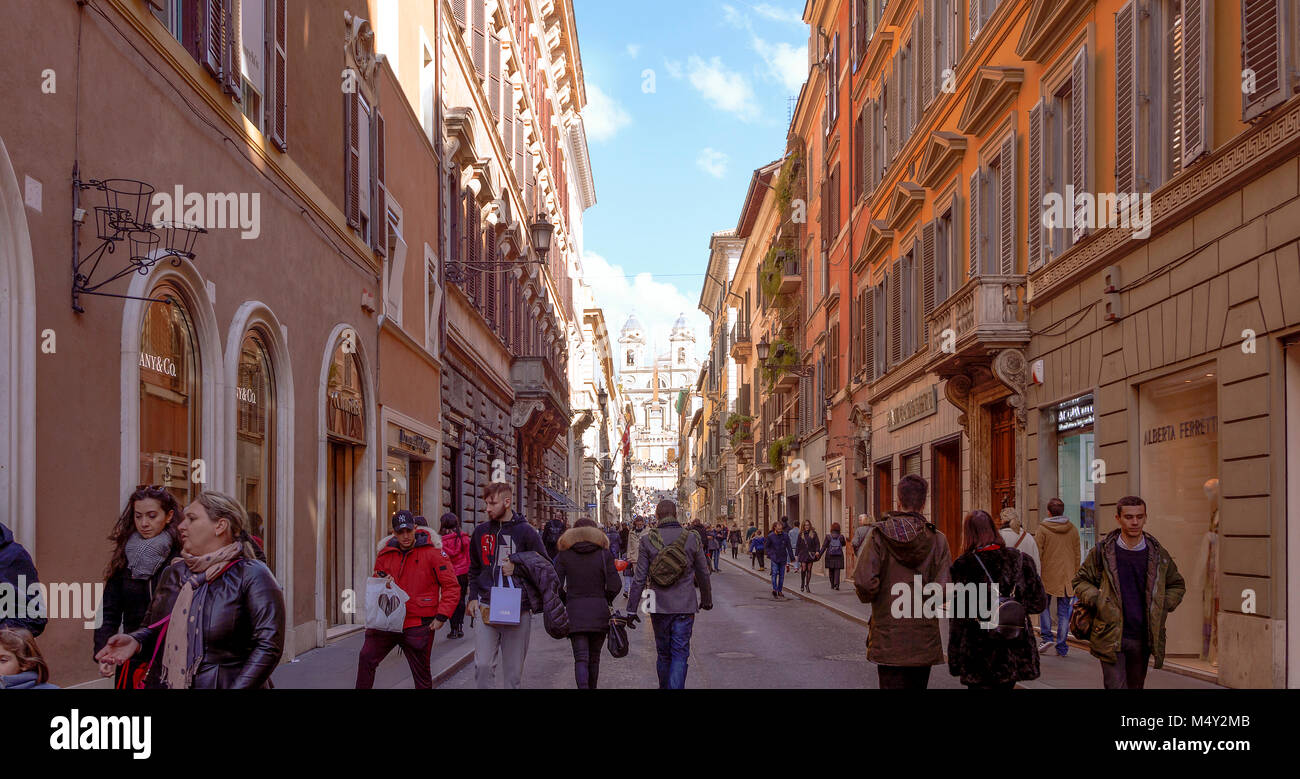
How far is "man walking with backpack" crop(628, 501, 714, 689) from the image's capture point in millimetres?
10094

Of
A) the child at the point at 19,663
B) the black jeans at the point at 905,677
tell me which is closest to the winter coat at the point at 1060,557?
the black jeans at the point at 905,677

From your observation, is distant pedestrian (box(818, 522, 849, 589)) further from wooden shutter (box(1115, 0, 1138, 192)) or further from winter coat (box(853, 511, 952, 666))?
winter coat (box(853, 511, 952, 666))

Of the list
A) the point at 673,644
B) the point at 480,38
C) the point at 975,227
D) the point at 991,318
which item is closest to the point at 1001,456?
the point at 991,318

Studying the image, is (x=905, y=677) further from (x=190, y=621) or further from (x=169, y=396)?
(x=169, y=396)

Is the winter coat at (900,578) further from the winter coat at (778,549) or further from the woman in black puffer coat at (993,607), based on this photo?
the winter coat at (778,549)

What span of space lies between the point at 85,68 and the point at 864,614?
1479 centimetres

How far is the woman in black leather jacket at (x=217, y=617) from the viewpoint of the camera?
195 inches

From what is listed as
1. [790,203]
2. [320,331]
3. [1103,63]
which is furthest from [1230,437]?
[790,203]

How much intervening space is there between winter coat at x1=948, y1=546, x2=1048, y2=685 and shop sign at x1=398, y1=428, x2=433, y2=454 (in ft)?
44.5

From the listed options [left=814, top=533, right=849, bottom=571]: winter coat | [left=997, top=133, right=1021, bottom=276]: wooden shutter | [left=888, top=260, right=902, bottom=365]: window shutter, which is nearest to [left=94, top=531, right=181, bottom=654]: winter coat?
[left=997, top=133, right=1021, bottom=276]: wooden shutter

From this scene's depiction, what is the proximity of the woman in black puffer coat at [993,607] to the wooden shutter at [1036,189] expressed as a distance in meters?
9.87

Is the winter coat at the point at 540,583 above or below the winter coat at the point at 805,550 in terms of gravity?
above
